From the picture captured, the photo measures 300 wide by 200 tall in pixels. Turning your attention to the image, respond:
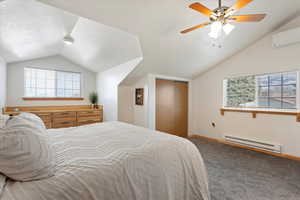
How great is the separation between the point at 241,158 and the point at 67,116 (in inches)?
161

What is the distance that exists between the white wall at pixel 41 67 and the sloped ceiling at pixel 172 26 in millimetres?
1660

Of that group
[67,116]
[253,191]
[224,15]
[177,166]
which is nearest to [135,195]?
[177,166]

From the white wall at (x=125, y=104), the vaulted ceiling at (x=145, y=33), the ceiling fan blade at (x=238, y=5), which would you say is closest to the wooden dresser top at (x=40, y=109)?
the white wall at (x=125, y=104)

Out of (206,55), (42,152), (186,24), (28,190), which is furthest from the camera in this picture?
(206,55)

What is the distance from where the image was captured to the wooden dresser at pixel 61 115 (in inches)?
123

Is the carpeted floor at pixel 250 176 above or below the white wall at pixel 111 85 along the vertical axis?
below

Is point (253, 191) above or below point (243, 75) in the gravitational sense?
below

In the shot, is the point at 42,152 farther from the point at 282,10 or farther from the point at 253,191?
the point at 282,10

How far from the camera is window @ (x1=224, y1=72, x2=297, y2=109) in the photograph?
282 centimetres

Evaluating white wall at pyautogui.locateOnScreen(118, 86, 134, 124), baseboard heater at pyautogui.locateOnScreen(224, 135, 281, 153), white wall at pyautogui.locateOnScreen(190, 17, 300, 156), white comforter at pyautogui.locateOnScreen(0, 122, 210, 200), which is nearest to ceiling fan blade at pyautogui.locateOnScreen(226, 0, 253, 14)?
white comforter at pyautogui.locateOnScreen(0, 122, 210, 200)

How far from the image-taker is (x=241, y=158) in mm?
2629

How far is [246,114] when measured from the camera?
3254 mm

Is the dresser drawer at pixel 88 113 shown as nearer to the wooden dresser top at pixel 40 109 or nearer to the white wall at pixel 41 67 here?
Answer: the wooden dresser top at pixel 40 109

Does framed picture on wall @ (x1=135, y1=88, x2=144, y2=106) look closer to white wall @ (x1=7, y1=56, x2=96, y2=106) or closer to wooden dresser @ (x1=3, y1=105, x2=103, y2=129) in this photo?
wooden dresser @ (x1=3, y1=105, x2=103, y2=129)
